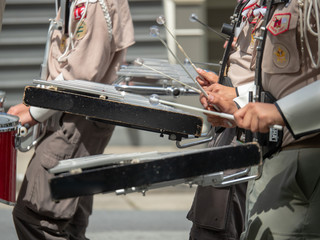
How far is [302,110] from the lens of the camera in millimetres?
2594

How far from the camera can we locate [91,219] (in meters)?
6.76

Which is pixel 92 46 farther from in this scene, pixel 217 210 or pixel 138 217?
pixel 138 217

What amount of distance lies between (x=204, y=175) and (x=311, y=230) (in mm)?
512

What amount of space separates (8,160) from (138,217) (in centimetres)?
333

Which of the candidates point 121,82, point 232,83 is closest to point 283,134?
point 232,83

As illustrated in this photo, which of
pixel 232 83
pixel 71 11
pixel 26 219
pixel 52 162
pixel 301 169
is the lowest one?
pixel 26 219

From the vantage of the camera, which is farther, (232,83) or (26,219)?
(26,219)

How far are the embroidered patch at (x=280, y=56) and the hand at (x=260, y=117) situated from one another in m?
0.22

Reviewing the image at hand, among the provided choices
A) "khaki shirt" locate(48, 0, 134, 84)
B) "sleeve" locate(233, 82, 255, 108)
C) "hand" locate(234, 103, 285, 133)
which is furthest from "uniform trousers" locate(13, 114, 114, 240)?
"hand" locate(234, 103, 285, 133)

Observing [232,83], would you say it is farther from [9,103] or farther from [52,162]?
[9,103]

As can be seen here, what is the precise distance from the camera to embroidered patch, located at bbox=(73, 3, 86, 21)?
3996mm

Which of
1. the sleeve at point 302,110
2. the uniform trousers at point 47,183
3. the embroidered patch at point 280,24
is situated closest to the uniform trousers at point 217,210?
the uniform trousers at point 47,183

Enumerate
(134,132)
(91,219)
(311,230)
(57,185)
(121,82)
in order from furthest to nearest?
(134,132), (91,219), (121,82), (311,230), (57,185)

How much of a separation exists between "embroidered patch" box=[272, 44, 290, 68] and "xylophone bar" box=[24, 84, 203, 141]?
16.4 inches
